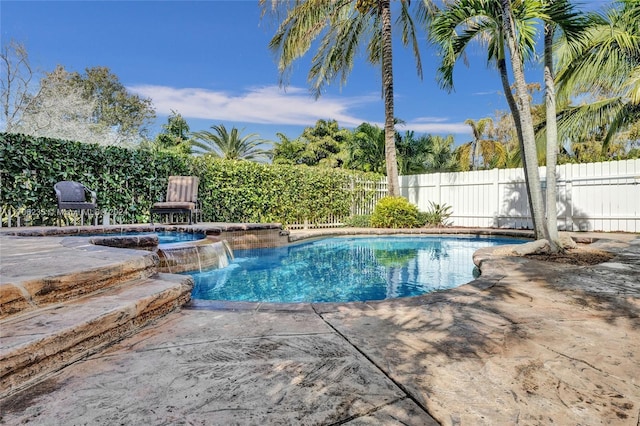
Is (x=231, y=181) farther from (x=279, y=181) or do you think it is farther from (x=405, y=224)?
(x=405, y=224)

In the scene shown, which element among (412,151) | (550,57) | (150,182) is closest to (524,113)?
(550,57)

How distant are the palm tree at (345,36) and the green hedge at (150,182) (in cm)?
234

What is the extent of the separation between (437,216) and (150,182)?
8.36m

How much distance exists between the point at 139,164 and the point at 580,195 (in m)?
11.0

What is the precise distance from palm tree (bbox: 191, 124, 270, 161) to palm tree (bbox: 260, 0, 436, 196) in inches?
409

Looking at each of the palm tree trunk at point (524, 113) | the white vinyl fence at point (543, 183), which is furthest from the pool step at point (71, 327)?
the white vinyl fence at point (543, 183)

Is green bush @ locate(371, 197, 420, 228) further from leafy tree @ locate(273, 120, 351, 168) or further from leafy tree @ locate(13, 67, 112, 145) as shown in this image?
leafy tree @ locate(13, 67, 112, 145)

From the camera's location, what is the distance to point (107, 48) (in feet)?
68.2

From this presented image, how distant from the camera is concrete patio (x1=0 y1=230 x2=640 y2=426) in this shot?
3.35ft

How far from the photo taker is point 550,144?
178 inches

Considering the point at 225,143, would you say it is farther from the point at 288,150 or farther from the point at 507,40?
the point at 507,40

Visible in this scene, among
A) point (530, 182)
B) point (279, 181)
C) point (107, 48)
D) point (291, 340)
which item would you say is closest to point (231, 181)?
point (279, 181)

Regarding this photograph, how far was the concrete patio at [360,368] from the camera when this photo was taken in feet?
3.35

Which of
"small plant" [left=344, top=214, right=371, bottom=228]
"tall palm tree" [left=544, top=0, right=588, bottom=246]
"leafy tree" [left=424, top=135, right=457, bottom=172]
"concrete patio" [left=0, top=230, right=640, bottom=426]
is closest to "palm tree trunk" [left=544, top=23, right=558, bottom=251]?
"tall palm tree" [left=544, top=0, right=588, bottom=246]
